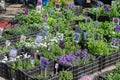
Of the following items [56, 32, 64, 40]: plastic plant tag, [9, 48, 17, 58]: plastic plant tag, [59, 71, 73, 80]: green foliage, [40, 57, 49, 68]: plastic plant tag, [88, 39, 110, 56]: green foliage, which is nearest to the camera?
[59, 71, 73, 80]: green foliage

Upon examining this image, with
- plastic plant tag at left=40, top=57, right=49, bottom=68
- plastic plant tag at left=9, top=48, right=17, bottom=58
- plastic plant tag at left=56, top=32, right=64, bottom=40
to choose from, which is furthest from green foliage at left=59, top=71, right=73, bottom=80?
plastic plant tag at left=56, top=32, right=64, bottom=40

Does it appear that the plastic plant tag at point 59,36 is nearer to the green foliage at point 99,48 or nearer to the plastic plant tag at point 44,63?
the green foliage at point 99,48

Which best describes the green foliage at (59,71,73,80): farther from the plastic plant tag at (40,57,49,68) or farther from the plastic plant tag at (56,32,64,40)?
the plastic plant tag at (56,32,64,40)

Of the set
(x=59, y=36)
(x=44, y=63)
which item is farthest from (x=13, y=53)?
(x=59, y=36)

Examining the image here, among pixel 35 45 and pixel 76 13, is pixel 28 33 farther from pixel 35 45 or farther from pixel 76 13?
pixel 76 13

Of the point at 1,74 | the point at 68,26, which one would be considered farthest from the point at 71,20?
the point at 1,74

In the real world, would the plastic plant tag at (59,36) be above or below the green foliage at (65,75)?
above

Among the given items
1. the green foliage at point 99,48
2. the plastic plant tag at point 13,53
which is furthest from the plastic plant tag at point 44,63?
the green foliage at point 99,48

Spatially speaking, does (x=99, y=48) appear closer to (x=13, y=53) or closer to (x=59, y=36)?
Answer: (x=59, y=36)

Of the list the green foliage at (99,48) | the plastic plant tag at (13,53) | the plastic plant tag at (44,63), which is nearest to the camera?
the plastic plant tag at (44,63)

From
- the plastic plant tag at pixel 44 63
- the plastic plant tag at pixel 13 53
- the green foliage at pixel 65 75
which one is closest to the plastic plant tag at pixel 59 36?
the plastic plant tag at pixel 13 53

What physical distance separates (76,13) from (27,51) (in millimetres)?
4886

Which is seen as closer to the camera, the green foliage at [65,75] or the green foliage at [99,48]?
the green foliage at [65,75]

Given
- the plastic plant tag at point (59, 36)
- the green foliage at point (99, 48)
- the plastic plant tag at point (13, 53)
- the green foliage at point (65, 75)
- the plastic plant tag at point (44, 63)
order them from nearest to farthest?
the green foliage at point (65, 75), the plastic plant tag at point (44, 63), the plastic plant tag at point (13, 53), the green foliage at point (99, 48), the plastic plant tag at point (59, 36)
